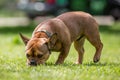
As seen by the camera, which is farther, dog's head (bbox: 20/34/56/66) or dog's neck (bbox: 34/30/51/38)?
dog's neck (bbox: 34/30/51/38)

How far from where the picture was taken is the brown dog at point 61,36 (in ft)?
33.4

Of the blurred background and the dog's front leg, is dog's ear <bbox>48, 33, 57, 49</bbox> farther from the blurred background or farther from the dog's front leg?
the blurred background

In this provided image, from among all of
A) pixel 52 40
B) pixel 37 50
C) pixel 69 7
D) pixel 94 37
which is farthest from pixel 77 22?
pixel 69 7

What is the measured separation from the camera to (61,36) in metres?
10.7

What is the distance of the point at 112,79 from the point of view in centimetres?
862

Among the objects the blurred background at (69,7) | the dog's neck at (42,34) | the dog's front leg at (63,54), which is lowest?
the blurred background at (69,7)

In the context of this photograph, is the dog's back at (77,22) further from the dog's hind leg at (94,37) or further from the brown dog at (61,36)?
the dog's hind leg at (94,37)

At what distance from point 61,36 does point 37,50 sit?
0.77 meters

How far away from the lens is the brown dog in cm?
1020

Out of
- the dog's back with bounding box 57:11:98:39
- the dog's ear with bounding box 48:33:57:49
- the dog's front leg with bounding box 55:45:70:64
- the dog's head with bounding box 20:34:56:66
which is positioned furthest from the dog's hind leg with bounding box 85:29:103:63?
the dog's head with bounding box 20:34:56:66

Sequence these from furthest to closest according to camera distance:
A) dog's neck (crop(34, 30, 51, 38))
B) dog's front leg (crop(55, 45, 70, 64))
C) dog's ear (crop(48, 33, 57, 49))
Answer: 1. dog's front leg (crop(55, 45, 70, 64))
2. dog's neck (crop(34, 30, 51, 38))
3. dog's ear (crop(48, 33, 57, 49))

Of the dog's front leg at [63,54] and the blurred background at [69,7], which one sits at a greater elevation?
the dog's front leg at [63,54]

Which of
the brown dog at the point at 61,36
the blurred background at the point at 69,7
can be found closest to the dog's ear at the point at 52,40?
the brown dog at the point at 61,36

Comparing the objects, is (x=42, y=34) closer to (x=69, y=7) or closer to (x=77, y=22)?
(x=77, y=22)
